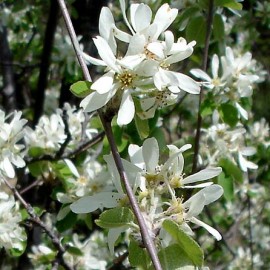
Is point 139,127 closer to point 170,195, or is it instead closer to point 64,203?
point 170,195

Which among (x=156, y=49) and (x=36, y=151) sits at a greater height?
(x=156, y=49)

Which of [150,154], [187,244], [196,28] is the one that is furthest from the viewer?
[196,28]

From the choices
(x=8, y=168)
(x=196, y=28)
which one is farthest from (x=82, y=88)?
(x=196, y=28)

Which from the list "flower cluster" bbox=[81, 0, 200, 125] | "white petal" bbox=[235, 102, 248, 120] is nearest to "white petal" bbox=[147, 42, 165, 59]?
"flower cluster" bbox=[81, 0, 200, 125]

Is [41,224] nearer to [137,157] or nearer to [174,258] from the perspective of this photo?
[137,157]

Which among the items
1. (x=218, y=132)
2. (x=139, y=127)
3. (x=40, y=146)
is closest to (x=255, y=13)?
(x=218, y=132)

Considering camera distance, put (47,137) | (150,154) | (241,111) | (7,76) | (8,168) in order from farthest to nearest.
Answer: (7,76) → (47,137) → (241,111) → (8,168) → (150,154)

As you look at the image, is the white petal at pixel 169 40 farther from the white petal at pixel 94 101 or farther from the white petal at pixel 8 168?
the white petal at pixel 8 168
